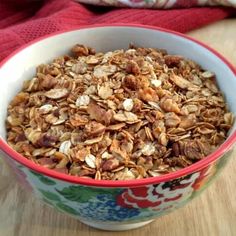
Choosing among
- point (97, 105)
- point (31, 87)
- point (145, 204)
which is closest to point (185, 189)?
point (145, 204)

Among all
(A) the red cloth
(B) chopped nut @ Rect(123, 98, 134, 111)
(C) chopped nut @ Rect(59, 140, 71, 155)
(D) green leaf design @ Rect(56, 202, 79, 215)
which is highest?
(B) chopped nut @ Rect(123, 98, 134, 111)

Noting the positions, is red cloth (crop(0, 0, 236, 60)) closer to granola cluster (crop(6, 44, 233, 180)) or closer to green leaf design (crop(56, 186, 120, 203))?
granola cluster (crop(6, 44, 233, 180))

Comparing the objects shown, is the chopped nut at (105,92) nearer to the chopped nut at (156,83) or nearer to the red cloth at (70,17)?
the chopped nut at (156,83)

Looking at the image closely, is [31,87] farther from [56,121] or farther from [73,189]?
[73,189]

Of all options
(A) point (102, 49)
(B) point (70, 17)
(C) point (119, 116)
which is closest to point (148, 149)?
(C) point (119, 116)

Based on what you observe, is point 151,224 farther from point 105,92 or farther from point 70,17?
point 70,17

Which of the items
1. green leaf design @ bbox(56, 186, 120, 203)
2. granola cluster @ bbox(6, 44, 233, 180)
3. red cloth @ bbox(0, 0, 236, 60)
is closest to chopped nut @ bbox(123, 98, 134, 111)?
granola cluster @ bbox(6, 44, 233, 180)

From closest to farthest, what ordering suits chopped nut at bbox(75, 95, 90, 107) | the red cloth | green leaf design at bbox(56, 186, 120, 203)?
green leaf design at bbox(56, 186, 120, 203) < chopped nut at bbox(75, 95, 90, 107) < the red cloth
